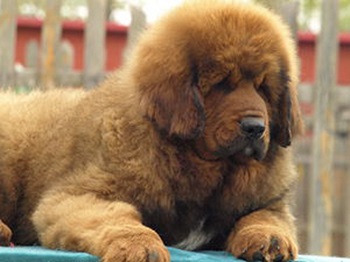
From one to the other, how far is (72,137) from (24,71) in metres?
3.40

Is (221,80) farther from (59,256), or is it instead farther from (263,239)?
(59,256)

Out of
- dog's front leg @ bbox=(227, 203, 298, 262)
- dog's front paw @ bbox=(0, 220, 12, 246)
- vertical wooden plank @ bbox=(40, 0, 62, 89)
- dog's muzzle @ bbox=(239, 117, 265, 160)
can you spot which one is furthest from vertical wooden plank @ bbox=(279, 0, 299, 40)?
dog's front paw @ bbox=(0, 220, 12, 246)

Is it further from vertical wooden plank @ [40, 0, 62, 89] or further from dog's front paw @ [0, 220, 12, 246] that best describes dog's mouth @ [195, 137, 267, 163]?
vertical wooden plank @ [40, 0, 62, 89]

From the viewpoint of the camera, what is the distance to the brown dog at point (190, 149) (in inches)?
174

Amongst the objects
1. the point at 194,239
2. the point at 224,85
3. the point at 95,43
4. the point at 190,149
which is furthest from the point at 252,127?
the point at 95,43

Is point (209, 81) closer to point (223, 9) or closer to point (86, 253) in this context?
point (223, 9)

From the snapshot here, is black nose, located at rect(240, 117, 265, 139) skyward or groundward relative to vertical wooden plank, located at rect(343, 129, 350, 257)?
skyward

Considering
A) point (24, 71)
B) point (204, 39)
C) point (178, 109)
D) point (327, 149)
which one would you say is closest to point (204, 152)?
point (178, 109)

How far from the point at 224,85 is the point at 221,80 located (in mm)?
28

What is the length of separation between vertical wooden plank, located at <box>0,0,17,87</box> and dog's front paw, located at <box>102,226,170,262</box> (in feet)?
14.1

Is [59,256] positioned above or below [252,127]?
below

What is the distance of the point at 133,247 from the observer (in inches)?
155

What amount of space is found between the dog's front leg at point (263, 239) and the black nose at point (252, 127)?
17.3 inches

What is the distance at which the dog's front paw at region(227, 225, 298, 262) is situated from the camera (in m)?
4.24
